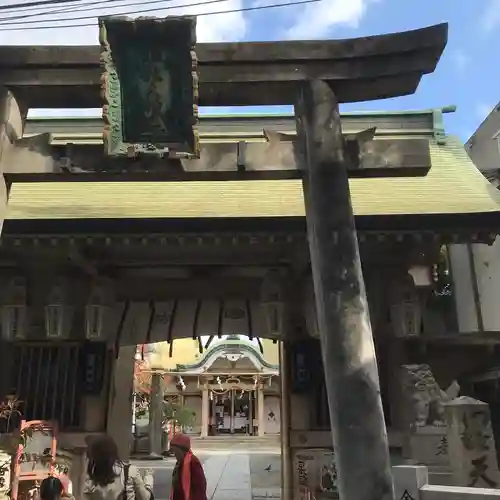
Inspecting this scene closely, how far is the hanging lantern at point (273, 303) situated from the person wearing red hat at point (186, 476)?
442 cm

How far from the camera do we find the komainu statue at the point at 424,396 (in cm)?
823

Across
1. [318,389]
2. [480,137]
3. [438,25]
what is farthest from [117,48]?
[480,137]

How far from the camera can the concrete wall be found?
10570mm

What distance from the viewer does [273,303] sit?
9156 mm

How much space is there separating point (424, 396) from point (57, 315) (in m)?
6.05

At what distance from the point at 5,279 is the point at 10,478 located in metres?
3.40

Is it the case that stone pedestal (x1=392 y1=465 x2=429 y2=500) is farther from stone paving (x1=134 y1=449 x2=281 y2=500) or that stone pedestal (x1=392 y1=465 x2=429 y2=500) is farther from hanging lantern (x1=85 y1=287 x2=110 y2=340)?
stone paving (x1=134 y1=449 x2=281 y2=500)

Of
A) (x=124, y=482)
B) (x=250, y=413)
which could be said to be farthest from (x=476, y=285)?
(x=250, y=413)

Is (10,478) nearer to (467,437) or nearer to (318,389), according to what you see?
(318,389)

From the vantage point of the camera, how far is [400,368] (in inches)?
361

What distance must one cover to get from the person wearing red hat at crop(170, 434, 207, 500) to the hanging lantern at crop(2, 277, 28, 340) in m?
5.31

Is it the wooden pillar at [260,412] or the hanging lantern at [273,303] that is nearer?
the hanging lantern at [273,303]

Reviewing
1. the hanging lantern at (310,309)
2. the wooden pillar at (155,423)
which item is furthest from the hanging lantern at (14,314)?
the wooden pillar at (155,423)

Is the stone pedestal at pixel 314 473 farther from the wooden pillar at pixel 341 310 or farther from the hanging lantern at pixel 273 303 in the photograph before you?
the wooden pillar at pixel 341 310
